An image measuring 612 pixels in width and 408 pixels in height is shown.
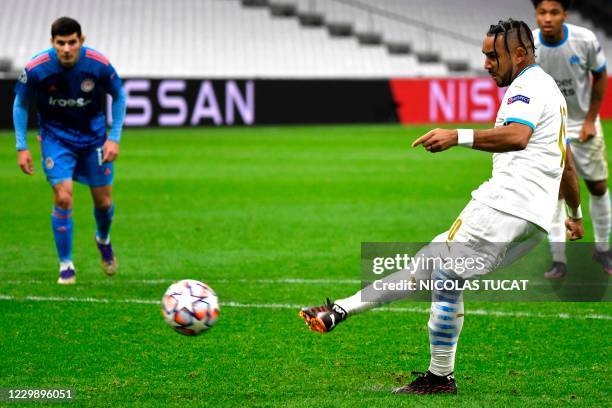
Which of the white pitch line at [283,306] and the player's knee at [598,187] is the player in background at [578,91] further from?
the white pitch line at [283,306]

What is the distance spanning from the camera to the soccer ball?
5.72 m

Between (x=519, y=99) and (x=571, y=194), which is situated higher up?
(x=519, y=99)

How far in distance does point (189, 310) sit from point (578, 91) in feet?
14.7

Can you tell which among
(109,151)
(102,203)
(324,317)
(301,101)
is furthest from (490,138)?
(301,101)

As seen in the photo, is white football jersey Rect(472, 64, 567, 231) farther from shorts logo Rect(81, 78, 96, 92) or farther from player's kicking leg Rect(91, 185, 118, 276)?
player's kicking leg Rect(91, 185, 118, 276)

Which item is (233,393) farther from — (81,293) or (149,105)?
(149,105)

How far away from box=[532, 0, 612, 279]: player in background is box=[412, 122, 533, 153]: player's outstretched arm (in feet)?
11.2

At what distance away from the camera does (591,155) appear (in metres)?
9.12

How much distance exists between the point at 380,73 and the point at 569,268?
24450mm

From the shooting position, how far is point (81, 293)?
845 centimetres

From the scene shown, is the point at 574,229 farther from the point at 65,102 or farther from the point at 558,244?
the point at 65,102

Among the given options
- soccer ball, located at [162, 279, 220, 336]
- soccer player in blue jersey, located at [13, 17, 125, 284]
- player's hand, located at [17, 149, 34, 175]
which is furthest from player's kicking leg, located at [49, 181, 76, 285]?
soccer ball, located at [162, 279, 220, 336]

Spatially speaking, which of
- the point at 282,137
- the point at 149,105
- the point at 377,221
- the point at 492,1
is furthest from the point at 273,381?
the point at 492,1

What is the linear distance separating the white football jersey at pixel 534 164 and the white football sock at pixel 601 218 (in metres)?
4.31
